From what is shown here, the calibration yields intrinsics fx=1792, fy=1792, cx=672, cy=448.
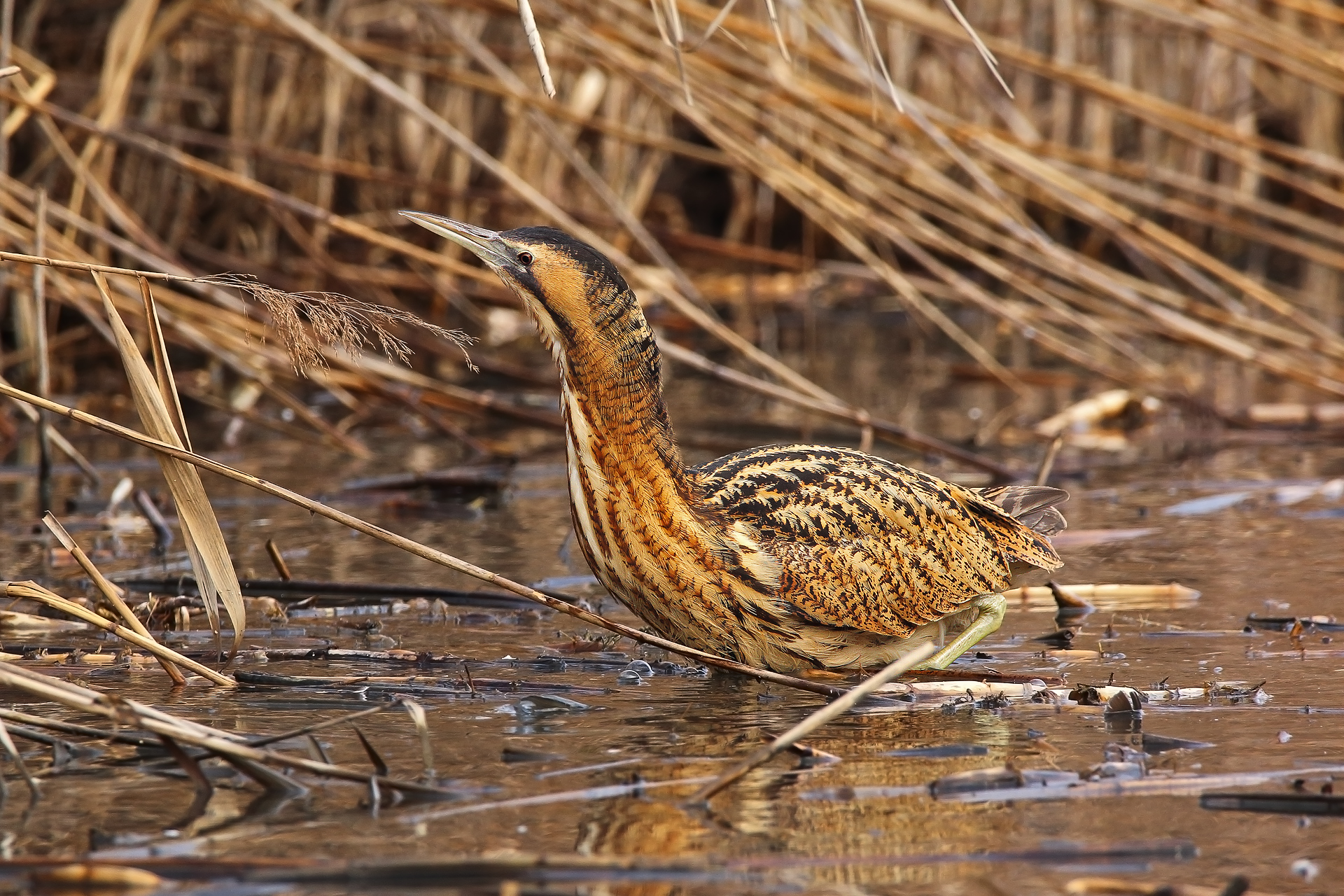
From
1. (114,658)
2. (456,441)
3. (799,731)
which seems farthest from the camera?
(456,441)

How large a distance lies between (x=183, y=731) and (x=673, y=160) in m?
9.60

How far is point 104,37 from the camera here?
7.78 m

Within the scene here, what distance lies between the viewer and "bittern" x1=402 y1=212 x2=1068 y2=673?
11.7ft

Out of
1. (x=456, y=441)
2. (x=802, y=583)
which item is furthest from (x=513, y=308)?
(x=802, y=583)

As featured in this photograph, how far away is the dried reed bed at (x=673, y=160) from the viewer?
580 cm

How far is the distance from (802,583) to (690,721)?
568mm

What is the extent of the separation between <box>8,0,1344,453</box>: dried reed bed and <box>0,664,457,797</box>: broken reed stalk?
2.39 feet

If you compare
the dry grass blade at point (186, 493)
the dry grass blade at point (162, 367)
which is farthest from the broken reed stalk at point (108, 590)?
the dry grass blade at point (162, 367)

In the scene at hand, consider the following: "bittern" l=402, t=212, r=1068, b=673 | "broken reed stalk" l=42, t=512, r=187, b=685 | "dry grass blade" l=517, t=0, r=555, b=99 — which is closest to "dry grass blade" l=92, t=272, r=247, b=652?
"broken reed stalk" l=42, t=512, r=187, b=685

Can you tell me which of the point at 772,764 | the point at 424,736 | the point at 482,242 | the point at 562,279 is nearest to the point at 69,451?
the point at 482,242

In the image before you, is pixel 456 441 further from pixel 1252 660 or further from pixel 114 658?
pixel 1252 660

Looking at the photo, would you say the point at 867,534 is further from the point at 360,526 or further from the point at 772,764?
the point at 360,526

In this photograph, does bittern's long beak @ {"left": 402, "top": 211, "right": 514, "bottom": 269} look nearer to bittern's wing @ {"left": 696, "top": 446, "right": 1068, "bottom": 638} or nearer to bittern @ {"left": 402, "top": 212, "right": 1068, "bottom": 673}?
bittern @ {"left": 402, "top": 212, "right": 1068, "bottom": 673}

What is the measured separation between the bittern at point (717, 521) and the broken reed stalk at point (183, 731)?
3.46ft
